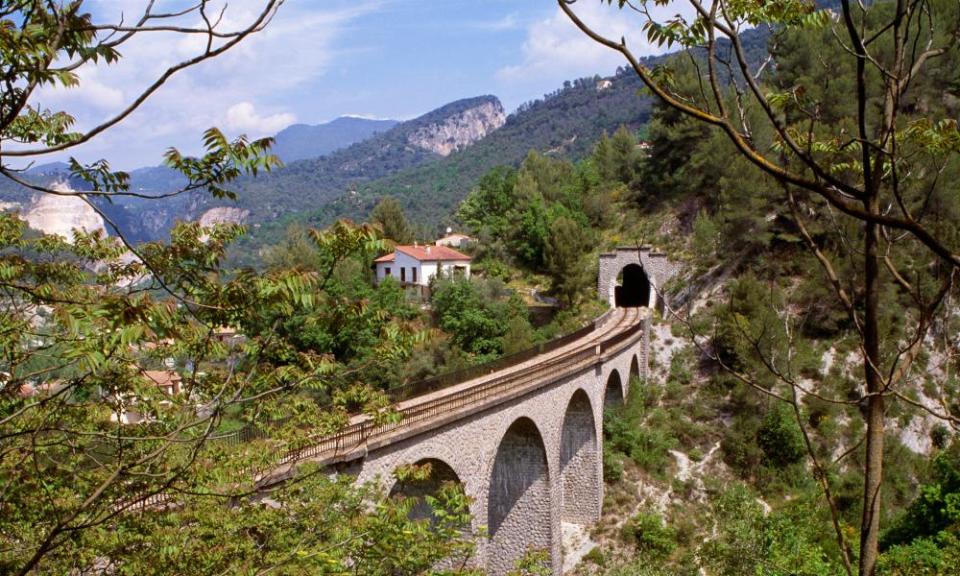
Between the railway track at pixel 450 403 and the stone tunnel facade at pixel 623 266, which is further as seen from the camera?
the stone tunnel facade at pixel 623 266

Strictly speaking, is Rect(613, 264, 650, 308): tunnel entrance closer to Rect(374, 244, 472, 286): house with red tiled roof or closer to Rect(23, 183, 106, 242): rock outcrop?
Rect(374, 244, 472, 286): house with red tiled roof

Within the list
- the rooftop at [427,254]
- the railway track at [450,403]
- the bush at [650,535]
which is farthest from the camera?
the rooftop at [427,254]

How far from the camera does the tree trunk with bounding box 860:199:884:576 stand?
2.89 metres

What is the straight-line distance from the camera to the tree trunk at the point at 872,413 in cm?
289

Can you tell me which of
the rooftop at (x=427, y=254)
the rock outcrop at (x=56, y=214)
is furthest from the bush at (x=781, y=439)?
the rock outcrop at (x=56, y=214)

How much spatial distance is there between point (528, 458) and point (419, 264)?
88.3 ft

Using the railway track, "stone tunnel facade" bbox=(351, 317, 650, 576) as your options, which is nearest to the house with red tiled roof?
the railway track

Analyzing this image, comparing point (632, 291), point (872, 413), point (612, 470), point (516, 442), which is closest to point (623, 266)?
point (632, 291)

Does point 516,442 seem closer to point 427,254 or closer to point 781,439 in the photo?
point 781,439

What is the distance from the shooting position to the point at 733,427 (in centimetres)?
3091

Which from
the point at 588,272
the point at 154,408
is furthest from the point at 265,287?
the point at 588,272

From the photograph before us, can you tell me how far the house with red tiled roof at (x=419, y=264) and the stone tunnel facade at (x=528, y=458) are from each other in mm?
18010

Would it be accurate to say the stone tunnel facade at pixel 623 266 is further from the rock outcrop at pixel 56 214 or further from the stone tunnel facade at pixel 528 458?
the rock outcrop at pixel 56 214

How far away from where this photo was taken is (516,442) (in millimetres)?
21484
